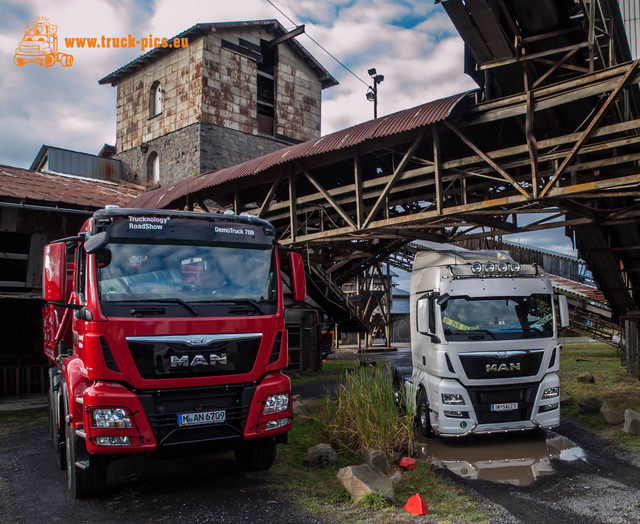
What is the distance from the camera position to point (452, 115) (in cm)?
920

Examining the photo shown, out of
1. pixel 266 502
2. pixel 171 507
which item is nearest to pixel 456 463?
pixel 266 502

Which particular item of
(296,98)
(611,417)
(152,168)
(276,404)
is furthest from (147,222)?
(296,98)

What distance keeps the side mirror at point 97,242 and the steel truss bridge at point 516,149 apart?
438 cm

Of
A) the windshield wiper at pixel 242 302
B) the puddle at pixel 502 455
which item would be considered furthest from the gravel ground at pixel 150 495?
the puddle at pixel 502 455

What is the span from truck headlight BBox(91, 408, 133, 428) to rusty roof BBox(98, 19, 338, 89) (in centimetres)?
2147

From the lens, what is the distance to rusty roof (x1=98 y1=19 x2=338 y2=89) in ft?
76.2

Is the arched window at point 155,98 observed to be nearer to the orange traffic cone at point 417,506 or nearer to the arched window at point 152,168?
the arched window at point 152,168

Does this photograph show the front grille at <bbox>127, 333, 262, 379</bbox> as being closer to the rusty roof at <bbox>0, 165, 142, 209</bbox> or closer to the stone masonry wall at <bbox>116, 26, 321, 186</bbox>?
the rusty roof at <bbox>0, 165, 142, 209</bbox>

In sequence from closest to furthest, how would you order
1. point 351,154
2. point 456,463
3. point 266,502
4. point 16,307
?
point 266,502 < point 456,463 < point 351,154 < point 16,307

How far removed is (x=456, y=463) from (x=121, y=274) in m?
4.96

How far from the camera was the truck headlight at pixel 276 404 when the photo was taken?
556 centimetres

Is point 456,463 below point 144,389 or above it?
below

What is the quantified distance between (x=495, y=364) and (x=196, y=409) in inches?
176

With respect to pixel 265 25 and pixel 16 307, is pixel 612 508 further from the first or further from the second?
pixel 265 25
